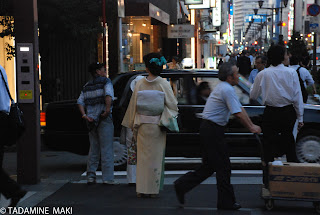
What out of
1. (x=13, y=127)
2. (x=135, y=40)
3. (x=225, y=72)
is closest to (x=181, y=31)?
(x=135, y=40)

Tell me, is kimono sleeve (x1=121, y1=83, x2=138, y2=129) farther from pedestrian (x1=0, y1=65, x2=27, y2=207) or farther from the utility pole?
pedestrian (x1=0, y1=65, x2=27, y2=207)

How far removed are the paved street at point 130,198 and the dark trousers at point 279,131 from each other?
62cm

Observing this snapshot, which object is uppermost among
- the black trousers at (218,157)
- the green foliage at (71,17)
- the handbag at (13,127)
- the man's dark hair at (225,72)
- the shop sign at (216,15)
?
the shop sign at (216,15)

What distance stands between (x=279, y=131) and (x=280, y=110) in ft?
0.85

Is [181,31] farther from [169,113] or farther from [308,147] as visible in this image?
[169,113]

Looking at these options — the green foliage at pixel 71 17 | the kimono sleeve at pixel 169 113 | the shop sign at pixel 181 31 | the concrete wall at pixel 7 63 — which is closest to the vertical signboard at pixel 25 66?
the kimono sleeve at pixel 169 113

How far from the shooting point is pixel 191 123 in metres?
9.28

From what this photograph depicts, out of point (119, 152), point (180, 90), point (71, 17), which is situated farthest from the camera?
point (71, 17)

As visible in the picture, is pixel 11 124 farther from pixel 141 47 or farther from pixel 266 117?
pixel 141 47

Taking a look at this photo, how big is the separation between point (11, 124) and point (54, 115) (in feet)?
11.8

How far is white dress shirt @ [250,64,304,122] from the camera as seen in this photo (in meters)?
7.22

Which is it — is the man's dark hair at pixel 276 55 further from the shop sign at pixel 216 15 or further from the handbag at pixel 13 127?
the shop sign at pixel 216 15

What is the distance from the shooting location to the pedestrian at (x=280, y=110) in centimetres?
722

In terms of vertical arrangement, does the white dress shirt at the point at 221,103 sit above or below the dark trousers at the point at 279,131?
above
